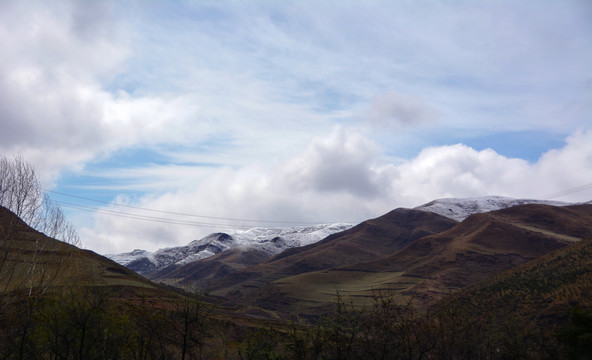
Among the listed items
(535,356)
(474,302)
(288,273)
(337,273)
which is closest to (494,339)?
(535,356)

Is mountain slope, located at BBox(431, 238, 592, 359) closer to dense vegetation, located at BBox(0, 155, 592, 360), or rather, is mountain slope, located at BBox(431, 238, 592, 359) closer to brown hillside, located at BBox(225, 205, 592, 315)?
dense vegetation, located at BBox(0, 155, 592, 360)

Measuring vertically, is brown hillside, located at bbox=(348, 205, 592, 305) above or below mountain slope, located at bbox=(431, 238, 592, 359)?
above

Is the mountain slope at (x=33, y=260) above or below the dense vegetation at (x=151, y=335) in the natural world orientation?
above

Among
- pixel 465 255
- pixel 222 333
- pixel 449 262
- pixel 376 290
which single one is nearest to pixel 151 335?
pixel 222 333

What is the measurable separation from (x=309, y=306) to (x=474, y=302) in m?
58.3

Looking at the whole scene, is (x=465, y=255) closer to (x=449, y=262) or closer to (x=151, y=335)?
(x=449, y=262)

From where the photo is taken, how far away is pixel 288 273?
618ft

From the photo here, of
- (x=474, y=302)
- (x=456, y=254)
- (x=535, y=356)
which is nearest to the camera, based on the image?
(x=535, y=356)

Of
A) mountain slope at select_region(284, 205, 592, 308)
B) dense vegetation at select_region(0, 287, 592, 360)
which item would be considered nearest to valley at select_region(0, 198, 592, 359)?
dense vegetation at select_region(0, 287, 592, 360)

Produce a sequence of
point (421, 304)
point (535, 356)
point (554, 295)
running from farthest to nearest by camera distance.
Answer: point (421, 304)
point (554, 295)
point (535, 356)

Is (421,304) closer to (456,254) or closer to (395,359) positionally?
(456,254)

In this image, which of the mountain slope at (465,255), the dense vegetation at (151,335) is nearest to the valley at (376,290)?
the dense vegetation at (151,335)

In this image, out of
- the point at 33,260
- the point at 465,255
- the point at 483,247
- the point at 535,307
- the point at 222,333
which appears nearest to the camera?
the point at 222,333

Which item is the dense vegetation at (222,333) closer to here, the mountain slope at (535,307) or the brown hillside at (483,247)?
the mountain slope at (535,307)
